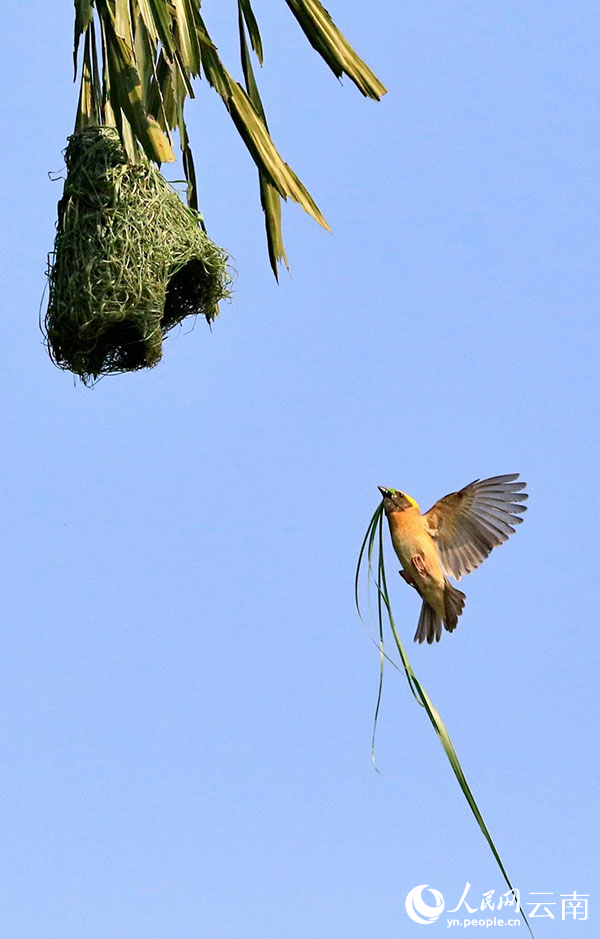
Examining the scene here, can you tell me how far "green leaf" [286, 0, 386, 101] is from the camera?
9.83ft

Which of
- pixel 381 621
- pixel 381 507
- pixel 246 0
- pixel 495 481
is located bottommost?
pixel 381 621

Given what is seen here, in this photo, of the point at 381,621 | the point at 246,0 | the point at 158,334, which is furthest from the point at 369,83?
the point at 381,621

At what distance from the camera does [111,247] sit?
9.82ft

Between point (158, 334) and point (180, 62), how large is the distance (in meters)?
0.61

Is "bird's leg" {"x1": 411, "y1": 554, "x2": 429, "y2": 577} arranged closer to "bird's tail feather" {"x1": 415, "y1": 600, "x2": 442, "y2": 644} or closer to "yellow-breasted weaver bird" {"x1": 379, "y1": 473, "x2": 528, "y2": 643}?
"yellow-breasted weaver bird" {"x1": 379, "y1": 473, "x2": 528, "y2": 643}

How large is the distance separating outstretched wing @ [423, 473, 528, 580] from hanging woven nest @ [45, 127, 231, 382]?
80 centimetres

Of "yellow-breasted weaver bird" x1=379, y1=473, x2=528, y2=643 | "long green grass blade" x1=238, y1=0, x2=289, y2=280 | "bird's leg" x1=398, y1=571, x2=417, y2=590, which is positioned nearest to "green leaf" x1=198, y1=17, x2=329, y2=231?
"long green grass blade" x1=238, y1=0, x2=289, y2=280

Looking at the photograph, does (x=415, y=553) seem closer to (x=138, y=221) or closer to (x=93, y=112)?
(x=138, y=221)

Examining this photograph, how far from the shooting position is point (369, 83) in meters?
3.00

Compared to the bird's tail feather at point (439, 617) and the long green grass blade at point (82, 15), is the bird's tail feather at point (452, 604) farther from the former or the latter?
the long green grass blade at point (82, 15)

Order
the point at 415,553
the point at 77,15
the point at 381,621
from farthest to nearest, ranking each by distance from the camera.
Result: the point at 415,553
the point at 77,15
the point at 381,621

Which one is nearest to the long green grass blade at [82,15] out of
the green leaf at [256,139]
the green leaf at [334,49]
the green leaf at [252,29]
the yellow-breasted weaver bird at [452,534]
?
the green leaf at [256,139]

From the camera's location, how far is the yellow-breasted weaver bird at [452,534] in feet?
9.52

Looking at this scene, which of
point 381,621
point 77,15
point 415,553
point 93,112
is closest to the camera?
point 381,621
